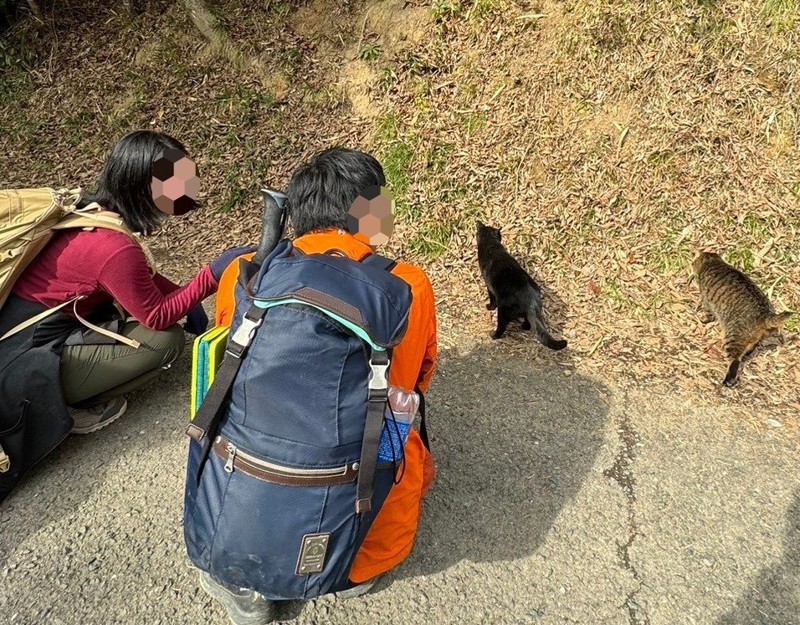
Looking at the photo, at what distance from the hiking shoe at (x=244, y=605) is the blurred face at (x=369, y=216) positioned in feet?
4.90

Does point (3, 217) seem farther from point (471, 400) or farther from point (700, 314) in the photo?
point (700, 314)

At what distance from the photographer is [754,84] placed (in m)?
4.62

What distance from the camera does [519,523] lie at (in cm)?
268

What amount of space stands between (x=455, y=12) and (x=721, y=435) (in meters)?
4.85

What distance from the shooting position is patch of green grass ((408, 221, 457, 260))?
4840 millimetres

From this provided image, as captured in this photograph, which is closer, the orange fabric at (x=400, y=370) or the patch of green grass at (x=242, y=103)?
the orange fabric at (x=400, y=370)

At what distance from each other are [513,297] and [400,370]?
7.05 ft

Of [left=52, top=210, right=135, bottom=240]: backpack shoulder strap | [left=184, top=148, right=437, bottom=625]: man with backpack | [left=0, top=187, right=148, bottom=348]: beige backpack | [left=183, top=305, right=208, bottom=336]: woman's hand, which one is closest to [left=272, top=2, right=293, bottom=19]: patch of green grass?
[left=183, top=305, right=208, bottom=336]: woman's hand

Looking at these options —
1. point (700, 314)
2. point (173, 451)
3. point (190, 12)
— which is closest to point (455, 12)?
point (190, 12)

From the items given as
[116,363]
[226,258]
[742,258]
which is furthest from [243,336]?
[742,258]

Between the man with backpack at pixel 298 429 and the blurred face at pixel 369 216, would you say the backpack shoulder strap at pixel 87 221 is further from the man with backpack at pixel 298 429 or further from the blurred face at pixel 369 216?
the blurred face at pixel 369 216

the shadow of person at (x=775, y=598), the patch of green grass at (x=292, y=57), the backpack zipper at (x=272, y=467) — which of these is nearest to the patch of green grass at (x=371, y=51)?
the patch of green grass at (x=292, y=57)

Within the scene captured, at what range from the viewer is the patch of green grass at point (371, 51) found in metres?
5.93

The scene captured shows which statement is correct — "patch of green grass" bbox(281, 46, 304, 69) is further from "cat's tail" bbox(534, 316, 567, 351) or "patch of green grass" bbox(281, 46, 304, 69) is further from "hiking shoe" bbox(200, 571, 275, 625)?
"hiking shoe" bbox(200, 571, 275, 625)
